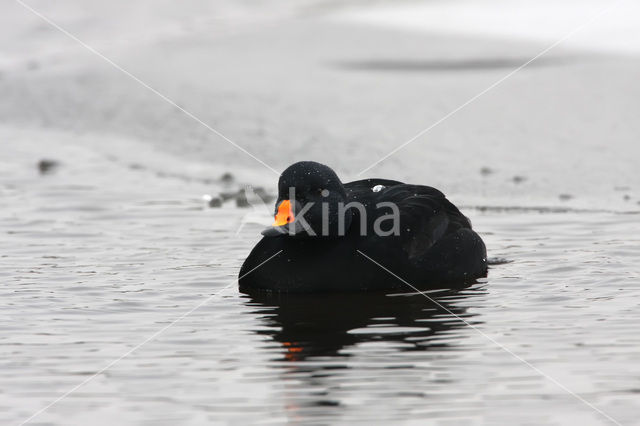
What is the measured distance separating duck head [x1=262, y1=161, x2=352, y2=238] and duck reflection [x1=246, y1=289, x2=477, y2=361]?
1.42 ft

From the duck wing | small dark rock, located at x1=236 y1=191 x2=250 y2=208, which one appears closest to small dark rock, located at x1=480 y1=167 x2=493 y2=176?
small dark rock, located at x1=236 y1=191 x2=250 y2=208

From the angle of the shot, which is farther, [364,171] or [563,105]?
[563,105]

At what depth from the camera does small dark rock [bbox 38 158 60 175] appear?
42.3 feet

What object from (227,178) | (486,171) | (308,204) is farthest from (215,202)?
(308,204)

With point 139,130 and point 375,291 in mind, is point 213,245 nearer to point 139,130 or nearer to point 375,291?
point 375,291

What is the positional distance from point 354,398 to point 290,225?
7.69ft

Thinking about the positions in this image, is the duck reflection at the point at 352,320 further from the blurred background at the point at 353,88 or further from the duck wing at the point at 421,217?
the blurred background at the point at 353,88

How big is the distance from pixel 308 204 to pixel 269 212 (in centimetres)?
303

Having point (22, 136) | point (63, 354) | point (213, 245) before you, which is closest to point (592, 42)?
point (22, 136)

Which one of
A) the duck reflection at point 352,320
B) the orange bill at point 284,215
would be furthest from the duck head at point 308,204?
the duck reflection at point 352,320

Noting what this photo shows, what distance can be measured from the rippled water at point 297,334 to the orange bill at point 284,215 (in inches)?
19.5

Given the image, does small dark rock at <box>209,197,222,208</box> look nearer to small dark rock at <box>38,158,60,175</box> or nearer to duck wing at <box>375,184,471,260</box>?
small dark rock at <box>38,158,60,175</box>

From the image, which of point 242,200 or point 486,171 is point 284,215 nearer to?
point 242,200

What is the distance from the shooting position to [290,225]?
7.35 meters
